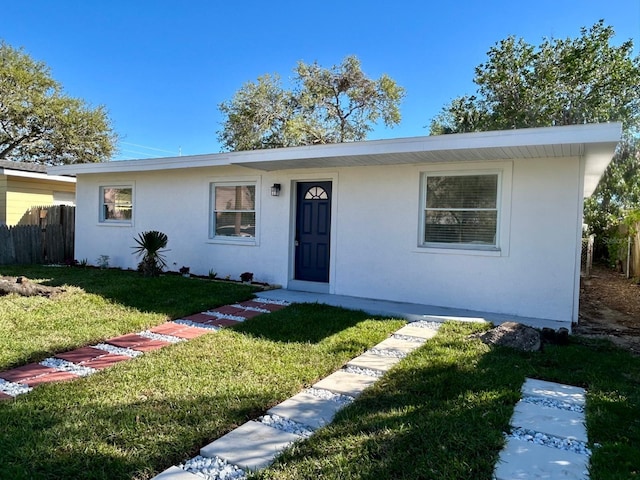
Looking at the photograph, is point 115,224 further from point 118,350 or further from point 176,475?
point 176,475

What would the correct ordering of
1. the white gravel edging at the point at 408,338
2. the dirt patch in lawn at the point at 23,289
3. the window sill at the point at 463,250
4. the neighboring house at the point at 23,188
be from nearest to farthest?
the white gravel edging at the point at 408,338 → the window sill at the point at 463,250 → the dirt patch in lawn at the point at 23,289 → the neighboring house at the point at 23,188

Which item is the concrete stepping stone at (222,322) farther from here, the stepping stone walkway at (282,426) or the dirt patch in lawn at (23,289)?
the dirt patch in lawn at (23,289)

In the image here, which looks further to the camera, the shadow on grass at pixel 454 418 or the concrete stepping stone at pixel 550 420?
the concrete stepping stone at pixel 550 420

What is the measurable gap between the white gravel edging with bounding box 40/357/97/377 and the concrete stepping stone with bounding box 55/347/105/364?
0.07 metres

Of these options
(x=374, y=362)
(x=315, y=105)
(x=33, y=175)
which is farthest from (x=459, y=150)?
(x=315, y=105)

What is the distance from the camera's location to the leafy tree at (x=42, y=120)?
71.5ft

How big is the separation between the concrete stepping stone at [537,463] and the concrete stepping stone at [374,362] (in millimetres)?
1578

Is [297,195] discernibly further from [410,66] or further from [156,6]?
[410,66]

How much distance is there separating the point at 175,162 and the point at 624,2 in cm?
1262

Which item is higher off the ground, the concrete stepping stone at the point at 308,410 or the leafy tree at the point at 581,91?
the leafy tree at the point at 581,91

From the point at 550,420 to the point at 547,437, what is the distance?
28 centimetres

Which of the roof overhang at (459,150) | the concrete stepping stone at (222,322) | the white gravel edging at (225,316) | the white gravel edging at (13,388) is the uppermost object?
the roof overhang at (459,150)

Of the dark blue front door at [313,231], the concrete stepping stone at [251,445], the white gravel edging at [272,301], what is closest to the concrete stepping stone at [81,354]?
the concrete stepping stone at [251,445]

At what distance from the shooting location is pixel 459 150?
6.00 metres
